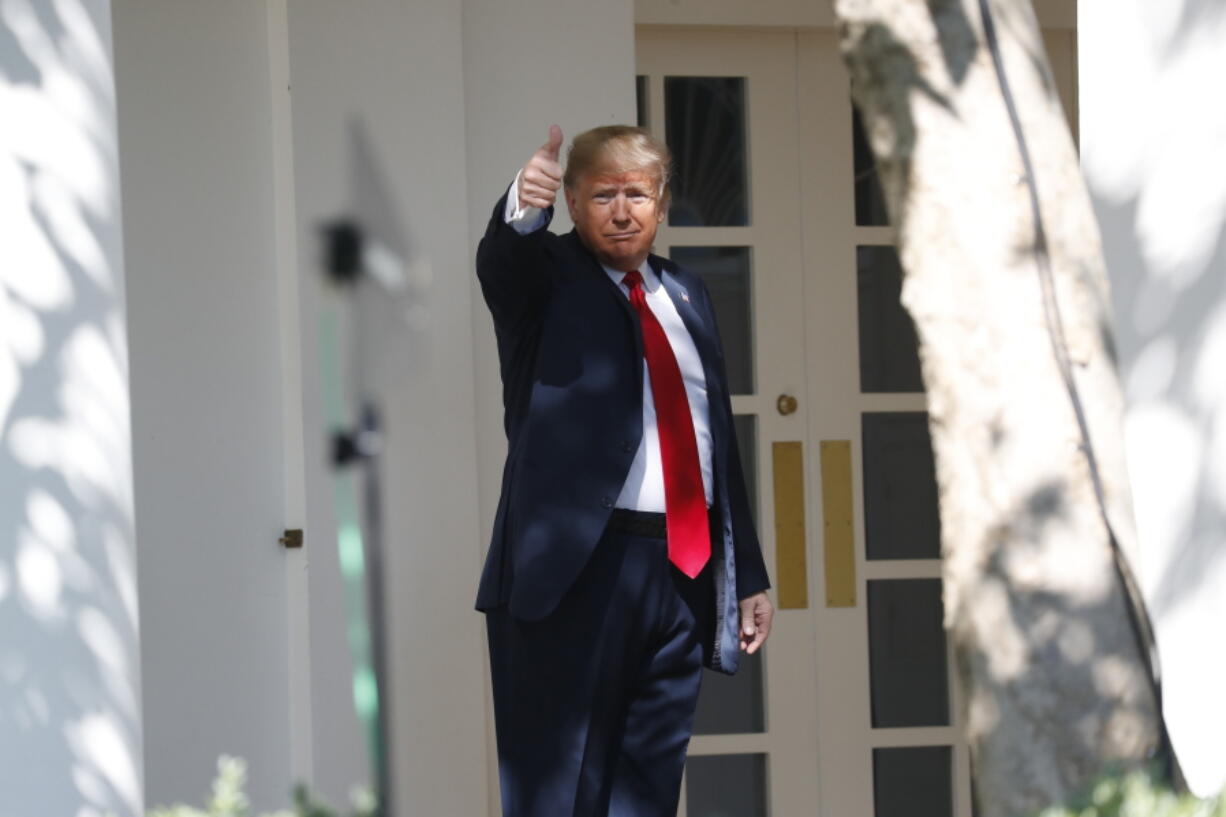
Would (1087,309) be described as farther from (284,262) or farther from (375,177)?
(284,262)

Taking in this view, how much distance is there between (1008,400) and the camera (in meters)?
2.25

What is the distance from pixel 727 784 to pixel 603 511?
217cm

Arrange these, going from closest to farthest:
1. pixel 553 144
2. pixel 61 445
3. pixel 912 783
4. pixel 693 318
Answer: pixel 553 144 → pixel 61 445 → pixel 693 318 → pixel 912 783

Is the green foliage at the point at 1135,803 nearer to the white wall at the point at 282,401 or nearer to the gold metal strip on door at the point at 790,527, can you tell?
the white wall at the point at 282,401

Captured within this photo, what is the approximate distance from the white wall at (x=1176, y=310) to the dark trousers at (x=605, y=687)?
99 cm

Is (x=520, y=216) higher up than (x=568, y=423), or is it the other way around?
(x=520, y=216)

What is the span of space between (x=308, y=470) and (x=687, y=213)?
5.05 feet

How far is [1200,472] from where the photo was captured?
132 inches

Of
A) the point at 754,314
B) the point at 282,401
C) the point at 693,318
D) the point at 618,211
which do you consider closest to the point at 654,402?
the point at 693,318

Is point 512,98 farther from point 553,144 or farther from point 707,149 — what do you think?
point 553,144

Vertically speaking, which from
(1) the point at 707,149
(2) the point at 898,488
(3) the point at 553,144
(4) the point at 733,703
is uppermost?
(1) the point at 707,149

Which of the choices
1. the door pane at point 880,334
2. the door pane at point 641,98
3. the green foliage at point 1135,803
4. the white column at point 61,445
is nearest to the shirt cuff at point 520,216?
the white column at point 61,445

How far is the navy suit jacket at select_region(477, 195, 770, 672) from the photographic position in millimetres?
3625

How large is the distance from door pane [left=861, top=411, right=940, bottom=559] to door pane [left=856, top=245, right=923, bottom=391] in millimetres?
106
